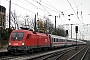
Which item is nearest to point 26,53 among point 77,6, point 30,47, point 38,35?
point 30,47

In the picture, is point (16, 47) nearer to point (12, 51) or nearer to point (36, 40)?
point (12, 51)

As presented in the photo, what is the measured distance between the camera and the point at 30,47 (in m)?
26.9

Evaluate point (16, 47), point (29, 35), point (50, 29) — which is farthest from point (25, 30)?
point (50, 29)

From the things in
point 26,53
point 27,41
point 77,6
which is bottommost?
point 26,53

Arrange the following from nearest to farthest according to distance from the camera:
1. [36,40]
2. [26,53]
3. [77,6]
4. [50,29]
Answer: [26,53], [36,40], [77,6], [50,29]

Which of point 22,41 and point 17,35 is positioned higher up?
point 17,35

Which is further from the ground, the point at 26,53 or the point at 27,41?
the point at 27,41

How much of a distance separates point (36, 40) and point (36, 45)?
75cm

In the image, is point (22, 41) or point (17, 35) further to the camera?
point (17, 35)

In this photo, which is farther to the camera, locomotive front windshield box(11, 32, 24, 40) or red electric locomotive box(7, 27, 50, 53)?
locomotive front windshield box(11, 32, 24, 40)

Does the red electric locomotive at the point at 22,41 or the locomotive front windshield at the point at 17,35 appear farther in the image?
the locomotive front windshield at the point at 17,35

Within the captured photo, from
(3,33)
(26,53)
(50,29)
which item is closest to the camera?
(26,53)

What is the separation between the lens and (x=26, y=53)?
26469mm

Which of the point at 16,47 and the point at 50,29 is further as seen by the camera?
the point at 50,29
